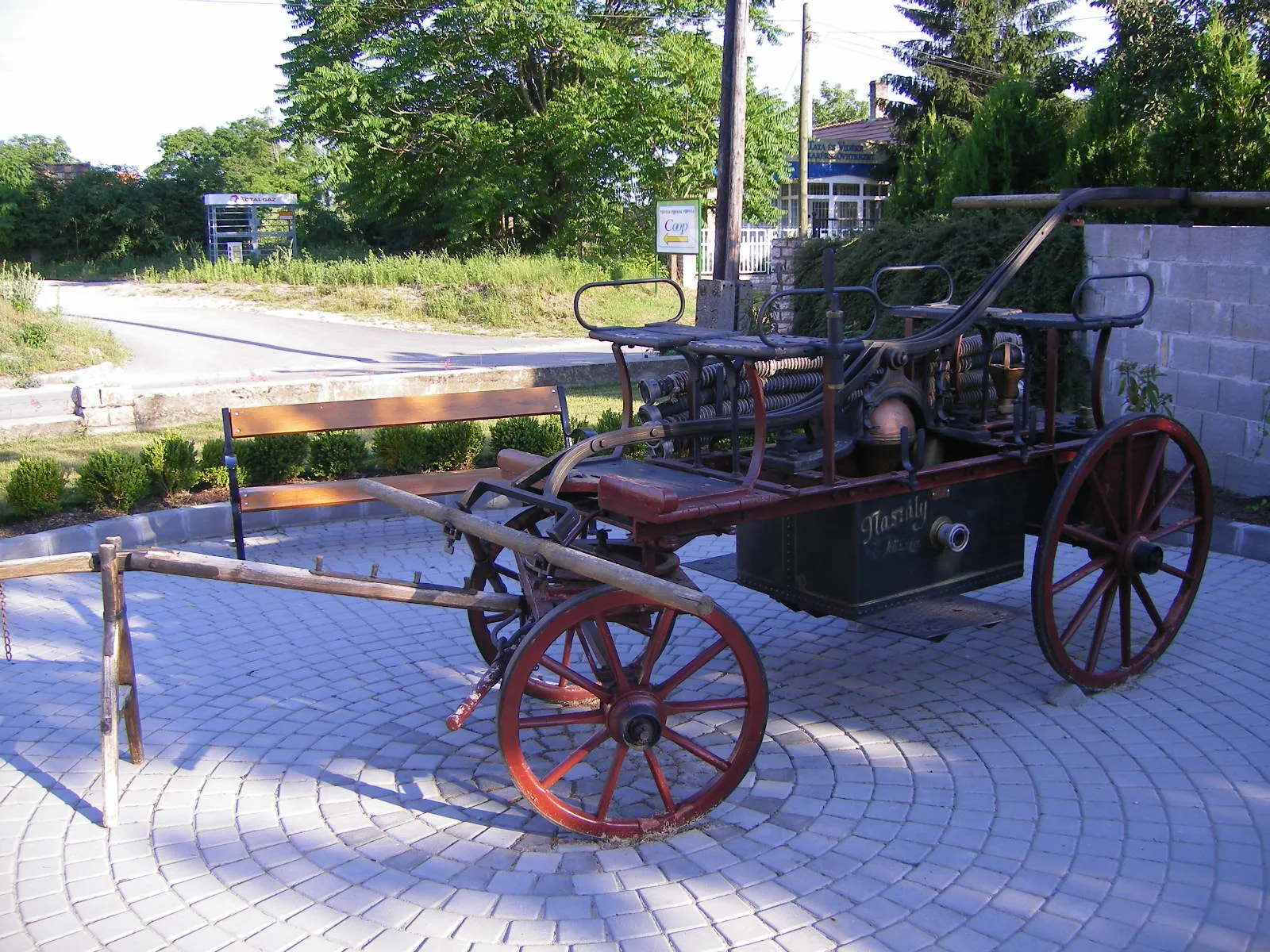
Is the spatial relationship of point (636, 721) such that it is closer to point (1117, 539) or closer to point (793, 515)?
point (793, 515)

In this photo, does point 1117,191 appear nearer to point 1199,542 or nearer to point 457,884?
point 1199,542

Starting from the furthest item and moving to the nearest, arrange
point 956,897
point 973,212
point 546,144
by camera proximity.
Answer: point 546,144 < point 973,212 < point 956,897

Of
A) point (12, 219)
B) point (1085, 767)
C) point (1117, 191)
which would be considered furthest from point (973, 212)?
point (12, 219)

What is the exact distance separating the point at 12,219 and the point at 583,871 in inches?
1406

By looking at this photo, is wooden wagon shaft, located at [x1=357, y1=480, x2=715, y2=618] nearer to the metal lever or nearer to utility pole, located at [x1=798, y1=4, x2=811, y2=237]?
the metal lever

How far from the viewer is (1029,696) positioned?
4633 mm

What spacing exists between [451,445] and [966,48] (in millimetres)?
26304

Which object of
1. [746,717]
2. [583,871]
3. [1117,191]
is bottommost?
[583,871]

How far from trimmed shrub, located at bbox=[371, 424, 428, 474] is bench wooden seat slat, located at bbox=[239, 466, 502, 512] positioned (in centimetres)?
97

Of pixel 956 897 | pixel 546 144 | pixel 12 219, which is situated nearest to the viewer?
pixel 956 897

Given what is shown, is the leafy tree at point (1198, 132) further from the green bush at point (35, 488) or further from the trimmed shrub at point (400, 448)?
the green bush at point (35, 488)

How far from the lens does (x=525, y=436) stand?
8.02 m

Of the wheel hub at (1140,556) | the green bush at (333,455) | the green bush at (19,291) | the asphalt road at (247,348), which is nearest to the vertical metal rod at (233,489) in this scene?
the green bush at (333,455)

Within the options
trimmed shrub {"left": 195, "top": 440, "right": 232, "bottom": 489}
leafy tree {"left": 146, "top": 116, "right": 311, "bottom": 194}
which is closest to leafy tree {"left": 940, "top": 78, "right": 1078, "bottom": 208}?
trimmed shrub {"left": 195, "top": 440, "right": 232, "bottom": 489}
